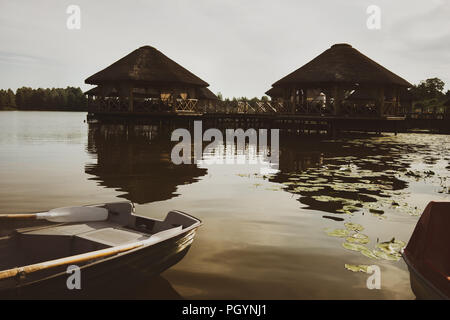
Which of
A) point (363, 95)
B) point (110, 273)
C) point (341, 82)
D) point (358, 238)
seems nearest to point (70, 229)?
point (110, 273)

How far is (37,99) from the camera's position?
116 meters

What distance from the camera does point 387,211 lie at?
683cm

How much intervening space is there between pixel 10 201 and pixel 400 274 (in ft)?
24.0

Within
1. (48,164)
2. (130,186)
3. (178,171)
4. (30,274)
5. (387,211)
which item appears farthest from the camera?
→ (48,164)

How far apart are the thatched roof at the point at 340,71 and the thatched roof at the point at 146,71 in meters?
7.28

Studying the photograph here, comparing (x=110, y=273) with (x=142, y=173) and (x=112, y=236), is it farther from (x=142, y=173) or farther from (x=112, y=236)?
(x=142, y=173)

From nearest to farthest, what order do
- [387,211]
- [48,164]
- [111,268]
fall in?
[111,268], [387,211], [48,164]

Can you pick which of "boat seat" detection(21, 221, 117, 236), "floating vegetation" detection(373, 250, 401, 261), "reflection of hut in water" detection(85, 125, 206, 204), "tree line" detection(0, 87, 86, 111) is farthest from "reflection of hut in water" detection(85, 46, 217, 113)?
"tree line" detection(0, 87, 86, 111)

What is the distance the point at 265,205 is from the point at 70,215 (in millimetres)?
3801

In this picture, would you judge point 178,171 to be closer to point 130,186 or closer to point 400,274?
point 130,186

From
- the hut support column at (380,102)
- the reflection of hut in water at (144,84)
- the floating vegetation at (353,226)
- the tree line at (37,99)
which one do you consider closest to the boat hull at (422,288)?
the floating vegetation at (353,226)

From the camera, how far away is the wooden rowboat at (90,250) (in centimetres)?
307

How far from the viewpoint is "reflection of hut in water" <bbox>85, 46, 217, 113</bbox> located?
25406 mm
